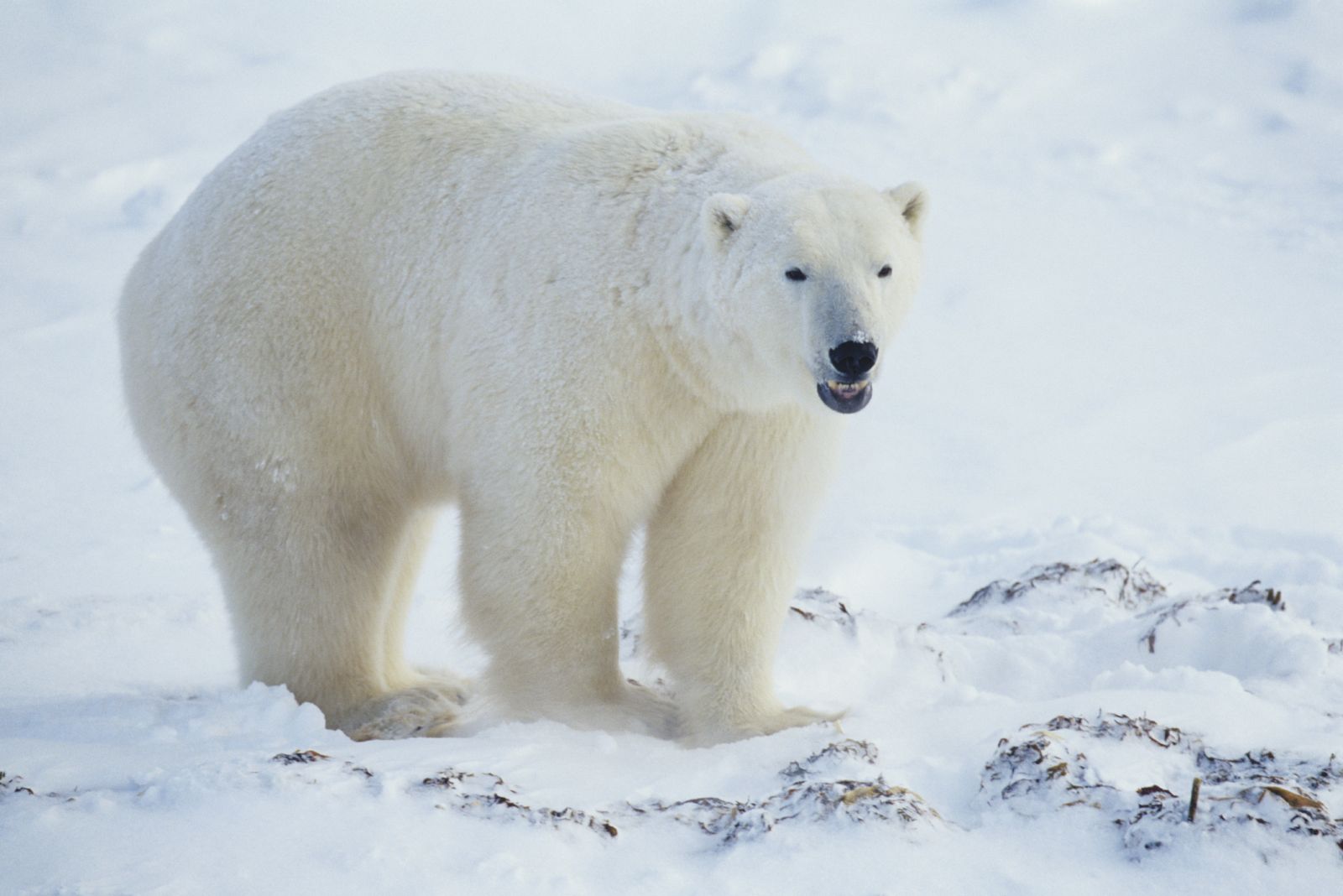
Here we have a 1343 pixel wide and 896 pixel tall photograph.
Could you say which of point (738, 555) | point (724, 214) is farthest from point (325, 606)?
point (724, 214)

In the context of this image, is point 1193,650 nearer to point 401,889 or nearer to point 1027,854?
point 1027,854

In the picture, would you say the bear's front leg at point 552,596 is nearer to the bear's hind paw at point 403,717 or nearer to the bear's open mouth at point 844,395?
the bear's hind paw at point 403,717

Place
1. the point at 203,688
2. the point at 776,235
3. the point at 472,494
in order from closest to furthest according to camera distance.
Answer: the point at 776,235 < the point at 472,494 < the point at 203,688

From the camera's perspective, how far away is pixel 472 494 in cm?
388

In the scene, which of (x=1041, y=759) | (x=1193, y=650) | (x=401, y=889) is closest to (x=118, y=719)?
(x=401, y=889)

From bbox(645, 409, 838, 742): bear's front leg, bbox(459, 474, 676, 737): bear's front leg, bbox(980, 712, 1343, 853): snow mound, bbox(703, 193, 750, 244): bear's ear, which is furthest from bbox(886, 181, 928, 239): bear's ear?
bbox(980, 712, 1343, 853): snow mound

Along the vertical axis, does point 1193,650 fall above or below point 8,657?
above

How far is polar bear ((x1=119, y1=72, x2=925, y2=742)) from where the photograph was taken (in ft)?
11.6

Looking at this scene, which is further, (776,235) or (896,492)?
(896,492)

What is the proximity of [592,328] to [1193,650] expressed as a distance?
2338mm

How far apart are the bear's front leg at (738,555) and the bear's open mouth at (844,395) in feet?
1.69

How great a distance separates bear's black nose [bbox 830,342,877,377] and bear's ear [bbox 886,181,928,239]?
0.68 m

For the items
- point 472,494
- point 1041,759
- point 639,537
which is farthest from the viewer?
point 639,537

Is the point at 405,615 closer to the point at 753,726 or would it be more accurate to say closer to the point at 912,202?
the point at 753,726
